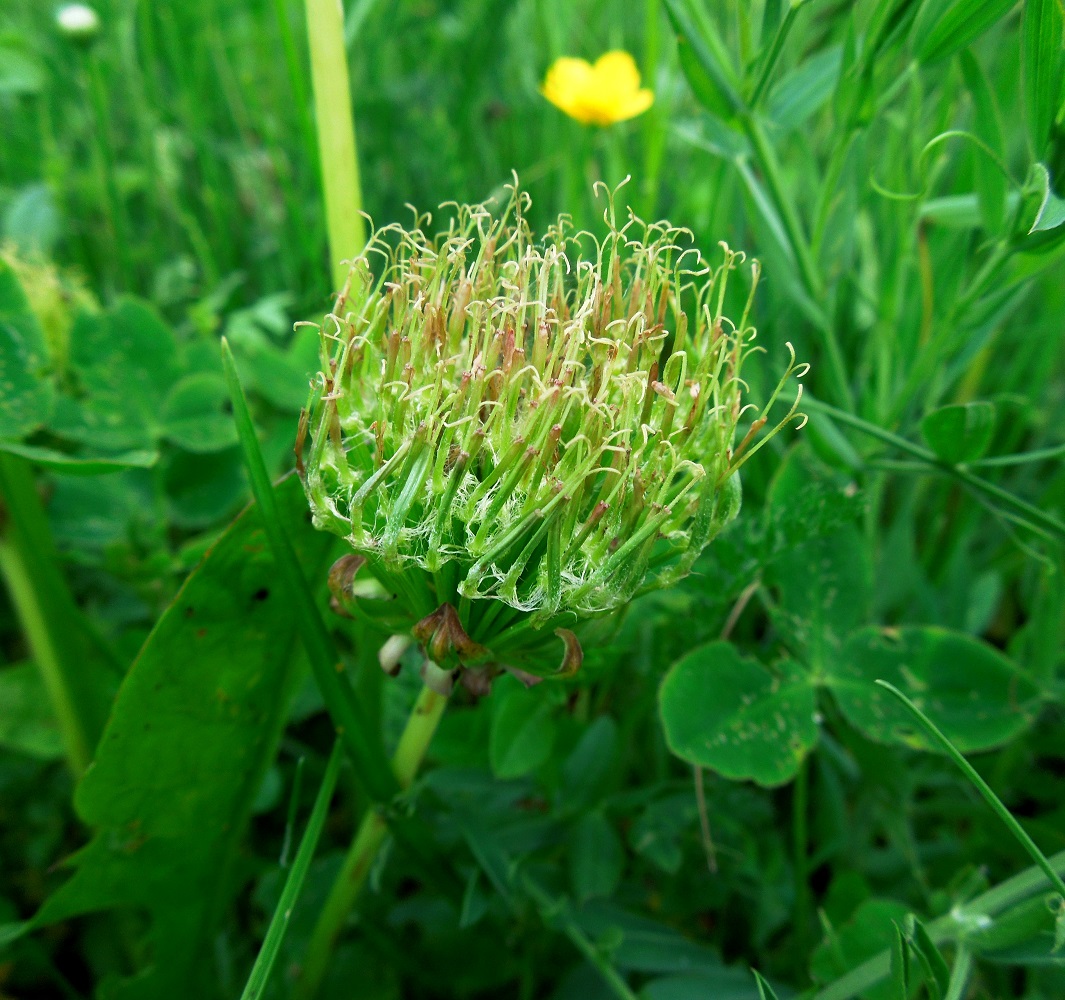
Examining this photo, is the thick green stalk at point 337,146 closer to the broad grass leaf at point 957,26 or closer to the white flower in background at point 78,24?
the broad grass leaf at point 957,26

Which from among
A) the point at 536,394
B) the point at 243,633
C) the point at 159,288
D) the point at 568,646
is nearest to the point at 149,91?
the point at 159,288

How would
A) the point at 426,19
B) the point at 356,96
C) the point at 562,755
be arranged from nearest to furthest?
the point at 562,755 < the point at 356,96 < the point at 426,19

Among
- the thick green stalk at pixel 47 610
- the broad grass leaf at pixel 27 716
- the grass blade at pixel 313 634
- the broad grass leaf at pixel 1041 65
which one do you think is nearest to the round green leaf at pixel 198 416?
the thick green stalk at pixel 47 610

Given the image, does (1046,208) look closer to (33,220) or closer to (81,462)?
(81,462)

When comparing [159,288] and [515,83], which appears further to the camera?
[515,83]

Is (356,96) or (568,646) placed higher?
(356,96)

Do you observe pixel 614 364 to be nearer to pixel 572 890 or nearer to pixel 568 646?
pixel 568 646

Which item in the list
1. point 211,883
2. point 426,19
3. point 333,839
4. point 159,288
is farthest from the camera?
point 426,19
